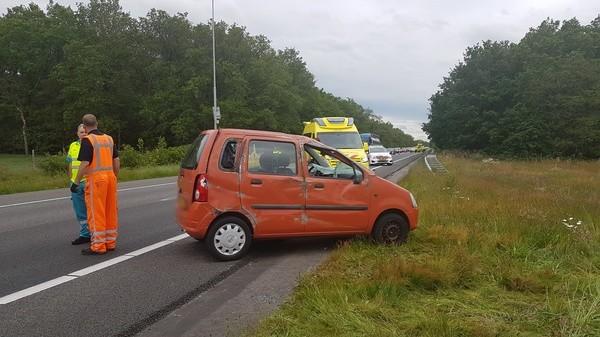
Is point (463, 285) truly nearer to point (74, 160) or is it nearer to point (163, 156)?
point (74, 160)

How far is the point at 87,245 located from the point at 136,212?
3604 mm

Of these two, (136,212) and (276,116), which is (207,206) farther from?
(276,116)

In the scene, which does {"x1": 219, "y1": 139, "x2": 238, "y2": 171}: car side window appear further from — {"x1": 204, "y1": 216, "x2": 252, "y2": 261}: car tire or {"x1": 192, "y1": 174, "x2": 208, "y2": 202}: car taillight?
{"x1": 204, "y1": 216, "x2": 252, "y2": 261}: car tire

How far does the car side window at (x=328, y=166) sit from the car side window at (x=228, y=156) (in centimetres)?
99

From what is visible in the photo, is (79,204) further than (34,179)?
No

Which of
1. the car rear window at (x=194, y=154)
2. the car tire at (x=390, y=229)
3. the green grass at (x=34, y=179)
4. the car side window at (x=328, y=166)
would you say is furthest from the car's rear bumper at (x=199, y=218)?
the green grass at (x=34, y=179)

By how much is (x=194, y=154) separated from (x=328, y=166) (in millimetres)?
1876

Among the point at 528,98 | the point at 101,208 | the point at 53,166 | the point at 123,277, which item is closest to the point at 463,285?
the point at 123,277

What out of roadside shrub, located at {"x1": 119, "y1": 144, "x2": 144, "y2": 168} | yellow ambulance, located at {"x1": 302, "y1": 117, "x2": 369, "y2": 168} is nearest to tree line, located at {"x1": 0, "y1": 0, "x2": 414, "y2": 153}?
roadside shrub, located at {"x1": 119, "y1": 144, "x2": 144, "y2": 168}

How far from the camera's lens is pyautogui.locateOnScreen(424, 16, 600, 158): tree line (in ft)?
139

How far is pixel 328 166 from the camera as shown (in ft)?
23.7

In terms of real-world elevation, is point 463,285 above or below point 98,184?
below

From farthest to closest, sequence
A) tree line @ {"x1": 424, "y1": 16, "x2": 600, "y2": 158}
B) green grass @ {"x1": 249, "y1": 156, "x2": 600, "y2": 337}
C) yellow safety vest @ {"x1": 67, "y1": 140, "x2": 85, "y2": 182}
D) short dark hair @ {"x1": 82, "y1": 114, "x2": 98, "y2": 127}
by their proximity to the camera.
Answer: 1. tree line @ {"x1": 424, "y1": 16, "x2": 600, "y2": 158}
2. yellow safety vest @ {"x1": 67, "y1": 140, "x2": 85, "y2": 182}
3. short dark hair @ {"x1": 82, "y1": 114, "x2": 98, "y2": 127}
4. green grass @ {"x1": 249, "y1": 156, "x2": 600, "y2": 337}

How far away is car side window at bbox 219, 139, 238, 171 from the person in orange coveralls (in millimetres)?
1595
